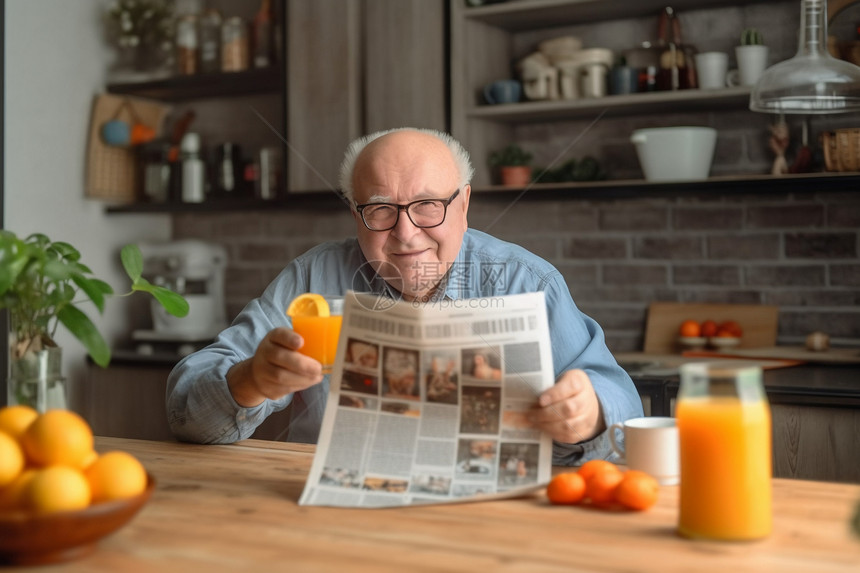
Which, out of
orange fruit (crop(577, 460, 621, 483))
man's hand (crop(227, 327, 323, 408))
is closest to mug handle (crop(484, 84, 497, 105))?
man's hand (crop(227, 327, 323, 408))

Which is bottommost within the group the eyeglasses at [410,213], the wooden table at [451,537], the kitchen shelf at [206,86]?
the wooden table at [451,537]

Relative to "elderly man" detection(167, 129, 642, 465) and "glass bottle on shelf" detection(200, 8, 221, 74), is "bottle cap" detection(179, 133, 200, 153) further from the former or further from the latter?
"elderly man" detection(167, 129, 642, 465)

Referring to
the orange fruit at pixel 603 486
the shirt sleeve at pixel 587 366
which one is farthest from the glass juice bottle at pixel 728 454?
the shirt sleeve at pixel 587 366

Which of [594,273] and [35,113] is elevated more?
[35,113]

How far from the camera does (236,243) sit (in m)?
3.91

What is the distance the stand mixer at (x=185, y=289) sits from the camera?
11.9 ft

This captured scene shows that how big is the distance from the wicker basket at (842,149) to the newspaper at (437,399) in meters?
1.77

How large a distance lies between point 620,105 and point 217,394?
1.82 meters

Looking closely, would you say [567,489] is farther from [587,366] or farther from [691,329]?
[691,329]

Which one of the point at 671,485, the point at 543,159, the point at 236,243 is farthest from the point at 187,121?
the point at 671,485

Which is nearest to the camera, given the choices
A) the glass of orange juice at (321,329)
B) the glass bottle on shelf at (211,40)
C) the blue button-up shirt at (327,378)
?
the glass of orange juice at (321,329)

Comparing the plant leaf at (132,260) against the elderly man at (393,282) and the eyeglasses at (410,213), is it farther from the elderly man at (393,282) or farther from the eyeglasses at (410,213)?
the eyeglasses at (410,213)

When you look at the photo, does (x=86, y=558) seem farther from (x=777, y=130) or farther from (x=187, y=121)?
(x=187, y=121)

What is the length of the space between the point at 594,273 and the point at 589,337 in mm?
1490
